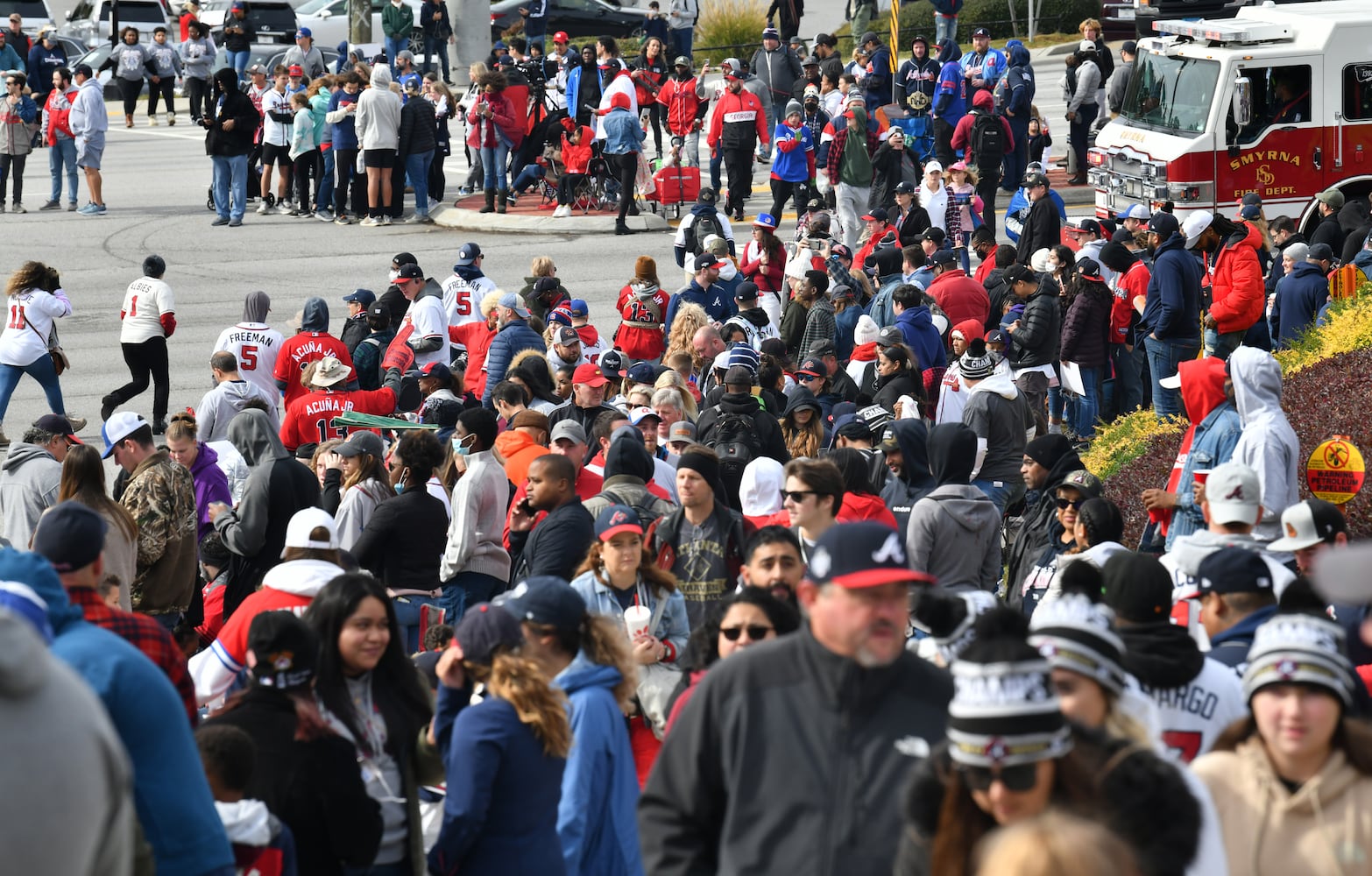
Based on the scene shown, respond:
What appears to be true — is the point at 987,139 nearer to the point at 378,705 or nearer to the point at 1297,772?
the point at 378,705

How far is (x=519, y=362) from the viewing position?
1179cm

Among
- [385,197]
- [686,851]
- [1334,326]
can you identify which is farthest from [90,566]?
[385,197]

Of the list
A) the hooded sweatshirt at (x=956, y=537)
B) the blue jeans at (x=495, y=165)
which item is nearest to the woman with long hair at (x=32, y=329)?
the hooded sweatshirt at (x=956, y=537)

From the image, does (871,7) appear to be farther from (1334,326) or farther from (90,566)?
(90,566)

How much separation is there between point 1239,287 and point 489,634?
36.1 feet

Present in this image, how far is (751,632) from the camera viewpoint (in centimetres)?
548

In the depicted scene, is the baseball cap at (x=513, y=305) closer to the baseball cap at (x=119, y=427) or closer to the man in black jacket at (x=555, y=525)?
the baseball cap at (x=119, y=427)

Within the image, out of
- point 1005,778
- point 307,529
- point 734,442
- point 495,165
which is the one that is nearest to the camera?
point 1005,778

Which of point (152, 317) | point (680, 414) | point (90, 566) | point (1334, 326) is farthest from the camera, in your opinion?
point (152, 317)

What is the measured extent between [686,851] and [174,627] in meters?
5.93

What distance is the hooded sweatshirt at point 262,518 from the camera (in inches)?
363

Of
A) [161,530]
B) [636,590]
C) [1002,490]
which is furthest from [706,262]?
[636,590]

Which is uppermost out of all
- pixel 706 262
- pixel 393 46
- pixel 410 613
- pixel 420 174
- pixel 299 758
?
pixel 393 46

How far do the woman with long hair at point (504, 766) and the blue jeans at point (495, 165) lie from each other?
18.9 m
